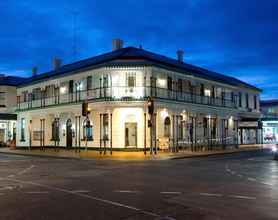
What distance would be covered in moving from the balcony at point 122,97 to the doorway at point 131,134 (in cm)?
264

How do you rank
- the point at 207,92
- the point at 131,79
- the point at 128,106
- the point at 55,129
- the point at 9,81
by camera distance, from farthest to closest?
1. the point at 9,81
2. the point at 207,92
3. the point at 55,129
4. the point at 131,79
5. the point at 128,106

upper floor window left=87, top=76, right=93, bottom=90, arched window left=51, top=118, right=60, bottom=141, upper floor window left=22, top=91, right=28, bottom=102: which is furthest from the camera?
upper floor window left=22, top=91, right=28, bottom=102

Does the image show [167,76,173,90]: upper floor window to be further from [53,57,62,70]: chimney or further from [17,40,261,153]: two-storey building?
[53,57,62,70]: chimney

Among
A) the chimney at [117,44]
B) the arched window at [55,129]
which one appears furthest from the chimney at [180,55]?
the arched window at [55,129]

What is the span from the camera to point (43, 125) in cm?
4038

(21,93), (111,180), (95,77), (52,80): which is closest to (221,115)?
(95,77)

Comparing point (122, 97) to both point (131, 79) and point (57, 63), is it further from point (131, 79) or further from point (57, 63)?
point (57, 63)

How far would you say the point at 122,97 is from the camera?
3112 centimetres

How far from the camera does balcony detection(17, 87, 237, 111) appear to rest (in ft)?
103

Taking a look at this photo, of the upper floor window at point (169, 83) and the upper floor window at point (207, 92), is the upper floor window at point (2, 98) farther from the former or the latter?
the upper floor window at point (207, 92)

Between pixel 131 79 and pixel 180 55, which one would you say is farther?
pixel 180 55

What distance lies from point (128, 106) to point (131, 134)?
8.87ft

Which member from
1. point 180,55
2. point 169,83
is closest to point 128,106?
point 169,83

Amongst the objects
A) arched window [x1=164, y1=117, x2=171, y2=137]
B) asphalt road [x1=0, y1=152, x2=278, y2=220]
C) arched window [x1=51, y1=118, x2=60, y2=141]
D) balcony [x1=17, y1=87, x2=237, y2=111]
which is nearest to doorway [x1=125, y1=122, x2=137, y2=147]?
balcony [x1=17, y1=87, x2=237, y2=111]
